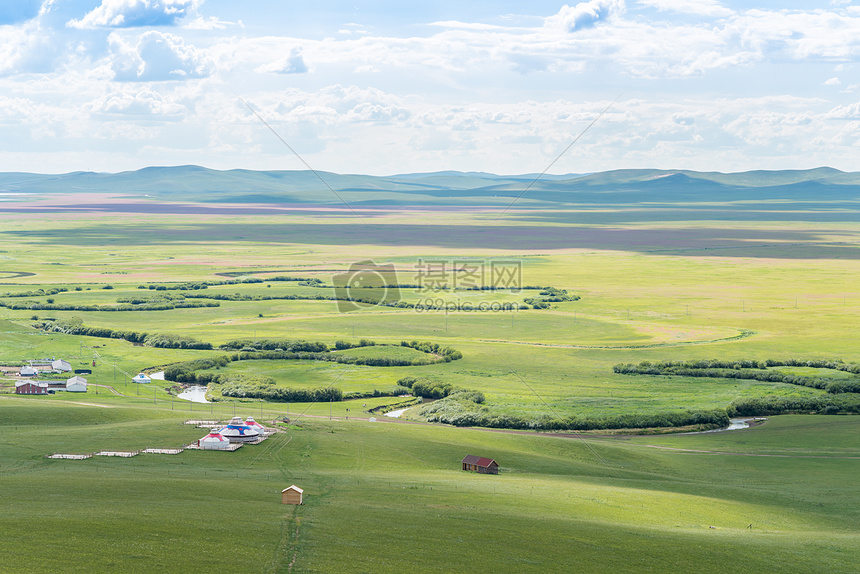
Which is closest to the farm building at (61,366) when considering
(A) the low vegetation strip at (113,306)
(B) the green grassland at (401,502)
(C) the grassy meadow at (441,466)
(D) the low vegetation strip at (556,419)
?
(C) the grassy meadow at (441,466)

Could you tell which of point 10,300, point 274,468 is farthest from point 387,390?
point 10,300

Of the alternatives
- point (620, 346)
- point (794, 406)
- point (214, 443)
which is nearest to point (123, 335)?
point (620, 346)

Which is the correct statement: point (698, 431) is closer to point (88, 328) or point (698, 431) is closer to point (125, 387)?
point (125, 387)

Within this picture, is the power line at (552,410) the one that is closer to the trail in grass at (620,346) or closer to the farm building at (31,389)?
the trail in grass at (620,346)

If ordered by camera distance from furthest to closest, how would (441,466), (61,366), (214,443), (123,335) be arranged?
1. (123,335)
2. (61,366)
3. (441,466)
4. (214,443)

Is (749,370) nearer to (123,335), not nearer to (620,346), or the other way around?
(620,346)
